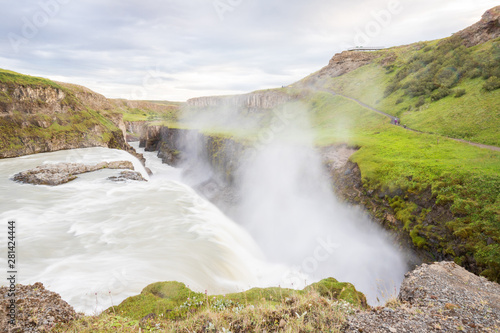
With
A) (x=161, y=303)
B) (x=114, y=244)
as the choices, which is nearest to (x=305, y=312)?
(x=161, y=303)

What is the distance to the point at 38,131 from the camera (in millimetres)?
53844

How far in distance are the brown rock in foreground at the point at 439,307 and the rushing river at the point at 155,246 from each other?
20.5 ft

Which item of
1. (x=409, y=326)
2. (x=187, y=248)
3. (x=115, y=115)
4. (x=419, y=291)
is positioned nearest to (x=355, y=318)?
(x=409, y=326)

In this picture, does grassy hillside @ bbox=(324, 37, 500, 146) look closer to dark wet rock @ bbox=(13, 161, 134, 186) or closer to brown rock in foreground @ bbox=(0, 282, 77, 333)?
brown rock in foreground @ bbox=(0, 282, 77, 333)

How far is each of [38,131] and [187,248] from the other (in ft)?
199

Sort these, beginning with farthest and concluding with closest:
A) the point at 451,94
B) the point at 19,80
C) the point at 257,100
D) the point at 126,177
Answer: the point at 257,100, the point at 19,80, the point at 126,177, the point at 451,94

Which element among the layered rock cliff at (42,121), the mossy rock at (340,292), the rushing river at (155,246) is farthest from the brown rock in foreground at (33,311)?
the layered rock cliff at (42,121)

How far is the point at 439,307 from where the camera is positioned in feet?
24.5

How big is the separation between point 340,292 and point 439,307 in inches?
130

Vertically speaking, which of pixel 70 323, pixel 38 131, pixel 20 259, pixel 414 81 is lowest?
pixel 20 259

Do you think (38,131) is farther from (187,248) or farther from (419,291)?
(419,291)

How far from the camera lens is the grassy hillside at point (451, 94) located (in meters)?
25.7

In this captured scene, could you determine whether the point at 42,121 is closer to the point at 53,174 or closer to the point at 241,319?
the point at 53,174

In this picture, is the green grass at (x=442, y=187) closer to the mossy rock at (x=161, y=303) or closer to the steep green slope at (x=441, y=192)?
the steep green slope at (x=441, y=192)
